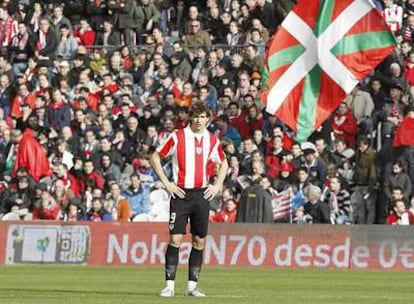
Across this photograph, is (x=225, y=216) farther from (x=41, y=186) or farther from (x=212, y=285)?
(x=212, y=285)

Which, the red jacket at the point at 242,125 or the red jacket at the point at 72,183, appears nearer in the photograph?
the red jacket at the point at 72,183

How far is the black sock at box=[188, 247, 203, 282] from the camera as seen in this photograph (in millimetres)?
17984

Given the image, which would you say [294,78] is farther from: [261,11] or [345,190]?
[261,11]

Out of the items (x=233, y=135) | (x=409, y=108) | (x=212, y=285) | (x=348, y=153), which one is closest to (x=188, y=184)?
(x=212, y=285)

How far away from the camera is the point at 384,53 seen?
2792 centimetres

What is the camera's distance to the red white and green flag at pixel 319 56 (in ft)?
92.2

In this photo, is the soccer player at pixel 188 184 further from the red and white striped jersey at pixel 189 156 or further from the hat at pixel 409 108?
the hat at pixel 409 108

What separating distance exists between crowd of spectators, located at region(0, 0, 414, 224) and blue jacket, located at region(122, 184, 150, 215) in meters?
0.03

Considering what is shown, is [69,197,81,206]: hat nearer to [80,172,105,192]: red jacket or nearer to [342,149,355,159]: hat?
[80,172,105,192]: red jacket

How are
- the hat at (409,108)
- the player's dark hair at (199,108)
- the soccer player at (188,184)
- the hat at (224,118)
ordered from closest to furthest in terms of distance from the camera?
the player's dark hair at (199,108) < the soccer player at (188,184) < the hat at (409,108) < the hat at (224,118)

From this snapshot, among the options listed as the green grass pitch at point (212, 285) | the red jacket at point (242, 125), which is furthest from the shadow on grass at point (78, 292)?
the red jacket at point (242, 125)

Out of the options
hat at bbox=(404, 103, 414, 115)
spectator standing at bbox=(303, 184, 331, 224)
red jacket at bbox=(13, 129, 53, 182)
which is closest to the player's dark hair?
spectator standing at bbox=(303, 184, 331, 224)

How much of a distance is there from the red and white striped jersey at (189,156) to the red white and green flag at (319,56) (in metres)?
10.2

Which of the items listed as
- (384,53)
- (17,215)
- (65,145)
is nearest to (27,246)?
(17,215)
